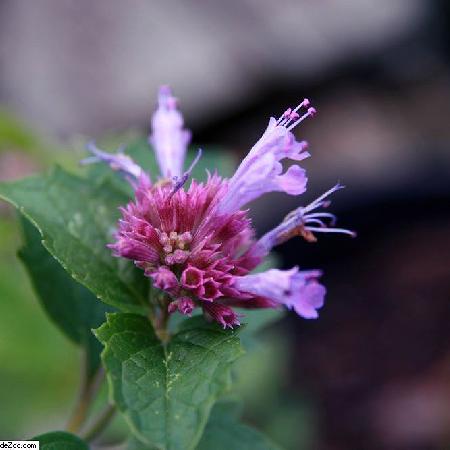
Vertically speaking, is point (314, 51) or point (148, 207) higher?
point (314, 51)

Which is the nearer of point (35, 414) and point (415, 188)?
point (35, 414)

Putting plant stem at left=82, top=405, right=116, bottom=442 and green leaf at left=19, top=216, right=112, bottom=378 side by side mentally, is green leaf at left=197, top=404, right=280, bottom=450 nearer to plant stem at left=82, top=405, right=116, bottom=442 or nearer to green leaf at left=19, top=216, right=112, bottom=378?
plant stem at left=82, top=405, right=116, bottom=442

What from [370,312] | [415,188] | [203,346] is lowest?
[203,346]

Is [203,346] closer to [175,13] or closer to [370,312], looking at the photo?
[370,312]

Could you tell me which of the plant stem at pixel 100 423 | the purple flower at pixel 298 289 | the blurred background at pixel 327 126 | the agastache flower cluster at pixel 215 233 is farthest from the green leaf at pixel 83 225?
the blurred background at pixel 327 126

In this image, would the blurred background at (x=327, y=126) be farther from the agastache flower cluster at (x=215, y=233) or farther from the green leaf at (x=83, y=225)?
the agastache flower cluster at (x=215, y=233)

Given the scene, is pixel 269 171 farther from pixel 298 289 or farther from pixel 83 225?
pixel 83 225

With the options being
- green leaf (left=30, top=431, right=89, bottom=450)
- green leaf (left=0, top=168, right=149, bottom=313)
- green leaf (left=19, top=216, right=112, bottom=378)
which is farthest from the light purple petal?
green leaf (left=30, top=431, right=89, bottom=450)

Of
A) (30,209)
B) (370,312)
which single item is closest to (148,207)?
(30,209)
